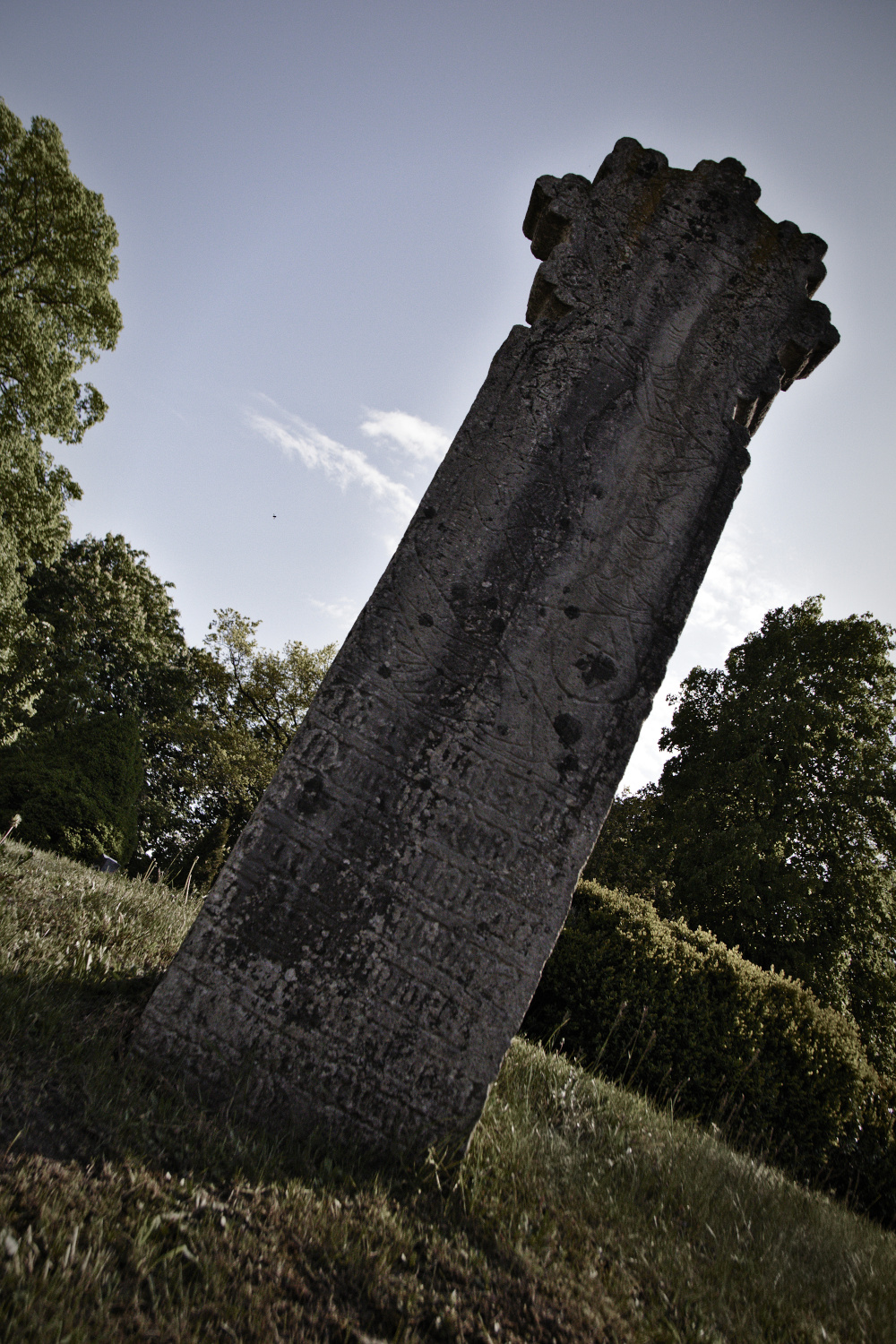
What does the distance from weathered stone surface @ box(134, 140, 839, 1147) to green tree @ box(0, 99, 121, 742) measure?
9.88 metres

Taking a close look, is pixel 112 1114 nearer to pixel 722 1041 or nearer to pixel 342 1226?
pixel 342 1226

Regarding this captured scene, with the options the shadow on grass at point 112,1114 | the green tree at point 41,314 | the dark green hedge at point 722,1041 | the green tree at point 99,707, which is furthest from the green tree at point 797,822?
the green tree at point 41,314

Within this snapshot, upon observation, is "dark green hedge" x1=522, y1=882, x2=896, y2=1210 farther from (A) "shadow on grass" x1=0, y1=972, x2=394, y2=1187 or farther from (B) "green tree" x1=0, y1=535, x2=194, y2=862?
(B) "green tree" x1=0, y1=535, x2=194, y2=862

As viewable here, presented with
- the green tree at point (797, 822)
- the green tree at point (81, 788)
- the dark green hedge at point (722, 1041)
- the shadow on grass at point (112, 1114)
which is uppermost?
the green tree at point (797, 822)

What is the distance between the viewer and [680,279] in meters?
3.77

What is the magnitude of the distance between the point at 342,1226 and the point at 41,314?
42.7 ft

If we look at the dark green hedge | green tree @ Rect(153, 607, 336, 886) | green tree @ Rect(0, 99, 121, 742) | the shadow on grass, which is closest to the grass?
the shadow on grass

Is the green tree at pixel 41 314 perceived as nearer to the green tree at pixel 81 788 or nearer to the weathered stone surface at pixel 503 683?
the green tree at pixel 81 788

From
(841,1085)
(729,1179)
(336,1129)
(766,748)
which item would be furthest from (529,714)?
(766,748)

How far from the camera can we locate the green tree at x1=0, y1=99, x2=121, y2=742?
1017 centimetres

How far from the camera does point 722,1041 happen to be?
5758mm

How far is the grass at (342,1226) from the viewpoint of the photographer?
1608 mm

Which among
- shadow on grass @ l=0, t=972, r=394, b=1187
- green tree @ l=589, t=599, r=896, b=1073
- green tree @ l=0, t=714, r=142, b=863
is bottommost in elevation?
green tree @ l=0, t=714, r=142, b=863

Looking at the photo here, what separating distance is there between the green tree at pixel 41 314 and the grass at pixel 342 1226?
33.2ft
